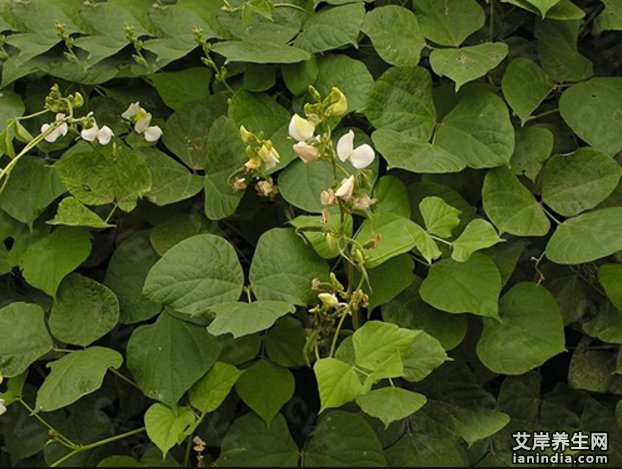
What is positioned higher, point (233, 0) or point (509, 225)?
point (233, 0)

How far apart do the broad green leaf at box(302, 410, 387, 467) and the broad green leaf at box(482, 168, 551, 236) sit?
322mm

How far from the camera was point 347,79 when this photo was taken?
1.12 meters

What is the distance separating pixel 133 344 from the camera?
3.61 feet

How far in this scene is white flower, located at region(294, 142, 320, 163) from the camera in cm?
94

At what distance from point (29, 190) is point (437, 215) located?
0.56m

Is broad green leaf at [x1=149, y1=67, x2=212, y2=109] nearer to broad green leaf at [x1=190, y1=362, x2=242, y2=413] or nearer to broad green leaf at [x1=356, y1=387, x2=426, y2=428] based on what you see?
broad green leaf at [x1=190, y1=362, x2=242, y2=413]

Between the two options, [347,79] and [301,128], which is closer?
[301,128]

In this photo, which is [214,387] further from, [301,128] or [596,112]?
[596,112]

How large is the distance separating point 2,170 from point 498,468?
2.55 ft

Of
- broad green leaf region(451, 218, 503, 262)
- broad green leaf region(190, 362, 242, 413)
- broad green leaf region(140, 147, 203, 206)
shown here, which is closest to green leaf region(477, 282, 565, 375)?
broad green leaf region(451, 218, 503, 262)

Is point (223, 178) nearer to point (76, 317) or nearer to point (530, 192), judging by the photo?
point (76, 317)

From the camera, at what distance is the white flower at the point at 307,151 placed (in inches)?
36.8

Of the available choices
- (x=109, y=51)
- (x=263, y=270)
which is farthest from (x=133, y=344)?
(x=109, y=51)

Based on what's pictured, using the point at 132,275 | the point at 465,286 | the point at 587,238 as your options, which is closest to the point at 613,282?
the point at 587,238
